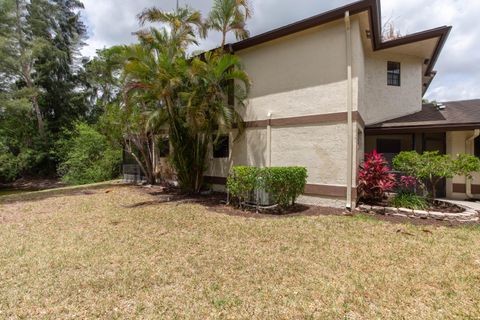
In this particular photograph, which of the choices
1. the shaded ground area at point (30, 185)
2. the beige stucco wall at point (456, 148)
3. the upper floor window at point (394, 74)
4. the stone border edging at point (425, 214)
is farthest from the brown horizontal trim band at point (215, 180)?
the shaded ground area at point (30, 185)

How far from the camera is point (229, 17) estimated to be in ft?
31.2

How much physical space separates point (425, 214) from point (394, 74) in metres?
7.40

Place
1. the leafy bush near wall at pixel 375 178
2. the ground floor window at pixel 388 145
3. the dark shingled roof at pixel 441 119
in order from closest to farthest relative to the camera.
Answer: the leafy bush near wall at pixel 375 178
the dark shingled roof at pixel 441 119
the ground floor window at pixel 388 145

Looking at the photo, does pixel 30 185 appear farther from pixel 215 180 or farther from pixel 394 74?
pixel 394 74

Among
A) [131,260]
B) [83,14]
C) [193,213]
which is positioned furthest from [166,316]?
[83,14]

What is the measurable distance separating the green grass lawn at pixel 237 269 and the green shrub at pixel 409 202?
1.67 metres

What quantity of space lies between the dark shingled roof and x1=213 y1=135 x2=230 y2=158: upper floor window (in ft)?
20.1

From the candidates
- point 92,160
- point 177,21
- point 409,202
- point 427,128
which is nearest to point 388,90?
point 427,128

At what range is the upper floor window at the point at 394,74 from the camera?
11.9 meters

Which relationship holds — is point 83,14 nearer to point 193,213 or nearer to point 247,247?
point 193,213

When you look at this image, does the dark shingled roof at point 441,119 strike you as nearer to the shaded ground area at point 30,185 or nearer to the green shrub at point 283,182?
the green shrub at point 283,182

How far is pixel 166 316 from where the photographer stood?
3.04m

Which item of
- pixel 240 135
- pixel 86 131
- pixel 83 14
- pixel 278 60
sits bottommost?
pixel 240 135

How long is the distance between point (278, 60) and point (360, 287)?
812 cm
